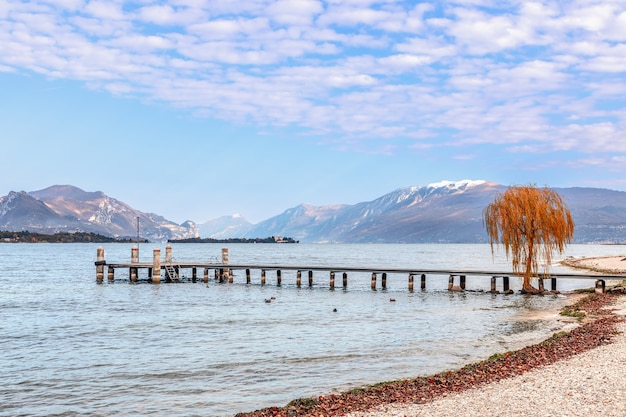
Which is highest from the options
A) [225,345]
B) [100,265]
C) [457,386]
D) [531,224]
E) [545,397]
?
[531,224]

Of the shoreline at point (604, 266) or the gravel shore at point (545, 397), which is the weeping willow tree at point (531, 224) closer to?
the shoreline at point (604, 266)

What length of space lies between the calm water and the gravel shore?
16.0 ft

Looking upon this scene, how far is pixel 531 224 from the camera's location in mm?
47062

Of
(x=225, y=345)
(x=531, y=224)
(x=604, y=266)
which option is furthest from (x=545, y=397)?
(x=604, y=266)

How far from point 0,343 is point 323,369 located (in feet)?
59.4

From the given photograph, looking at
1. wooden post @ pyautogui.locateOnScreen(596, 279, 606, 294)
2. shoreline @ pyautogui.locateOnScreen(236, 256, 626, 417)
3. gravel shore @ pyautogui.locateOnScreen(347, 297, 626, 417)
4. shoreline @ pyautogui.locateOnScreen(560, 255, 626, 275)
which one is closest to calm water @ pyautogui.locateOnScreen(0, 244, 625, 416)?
shoreline @ pyautogui.locateOnScreen(236, 256, 626, 417)

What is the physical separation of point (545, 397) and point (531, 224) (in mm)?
34108

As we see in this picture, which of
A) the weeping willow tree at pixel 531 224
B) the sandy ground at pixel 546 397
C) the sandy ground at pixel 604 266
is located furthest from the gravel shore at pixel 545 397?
the sandy ground at pixel 604 266

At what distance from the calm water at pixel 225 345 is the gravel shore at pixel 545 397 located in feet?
16.0

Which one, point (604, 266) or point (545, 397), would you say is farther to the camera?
point (604, 266)

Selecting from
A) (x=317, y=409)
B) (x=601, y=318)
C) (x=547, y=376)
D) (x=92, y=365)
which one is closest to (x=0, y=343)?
(x=92, y=365)

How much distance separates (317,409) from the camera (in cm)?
1592

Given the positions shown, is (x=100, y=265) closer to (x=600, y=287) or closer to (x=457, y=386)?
(x=600, y=287)

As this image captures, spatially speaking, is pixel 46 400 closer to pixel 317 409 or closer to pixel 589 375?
pixel 317 409
